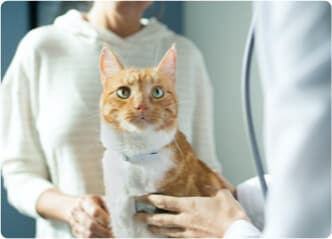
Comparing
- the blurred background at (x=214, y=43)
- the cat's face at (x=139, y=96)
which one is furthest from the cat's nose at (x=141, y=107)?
the blurred background at (x=214, y=43)

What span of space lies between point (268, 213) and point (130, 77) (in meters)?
0.22

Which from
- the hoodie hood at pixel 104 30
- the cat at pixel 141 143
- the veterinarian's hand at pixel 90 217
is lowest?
the veterinarian's hand at pixel 90 217

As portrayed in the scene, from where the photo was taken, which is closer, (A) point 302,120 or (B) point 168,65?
(A) point 302,120

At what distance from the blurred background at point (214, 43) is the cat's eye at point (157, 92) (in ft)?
0.27

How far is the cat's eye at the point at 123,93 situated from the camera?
428mm

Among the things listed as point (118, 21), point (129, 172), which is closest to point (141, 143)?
point (129, 172)

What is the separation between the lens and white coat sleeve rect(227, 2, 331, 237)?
9.2 inches

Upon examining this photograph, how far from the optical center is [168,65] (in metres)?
0.45

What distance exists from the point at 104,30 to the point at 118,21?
17 millimetres

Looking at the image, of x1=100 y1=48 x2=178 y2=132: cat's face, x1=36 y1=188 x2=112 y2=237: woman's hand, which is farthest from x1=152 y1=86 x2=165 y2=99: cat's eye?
x1=36 y1=188 x2=112 y2=237: woman's hand

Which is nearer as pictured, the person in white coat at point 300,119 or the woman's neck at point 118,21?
the person in white coat at point 300,119

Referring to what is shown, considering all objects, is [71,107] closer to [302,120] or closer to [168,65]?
[168,65]

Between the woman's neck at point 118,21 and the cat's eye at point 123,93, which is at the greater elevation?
the woman's neck at point 118,21

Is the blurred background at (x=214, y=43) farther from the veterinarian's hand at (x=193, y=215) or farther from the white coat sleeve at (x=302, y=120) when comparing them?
the white coat sleeve at (x=302, y=120)
